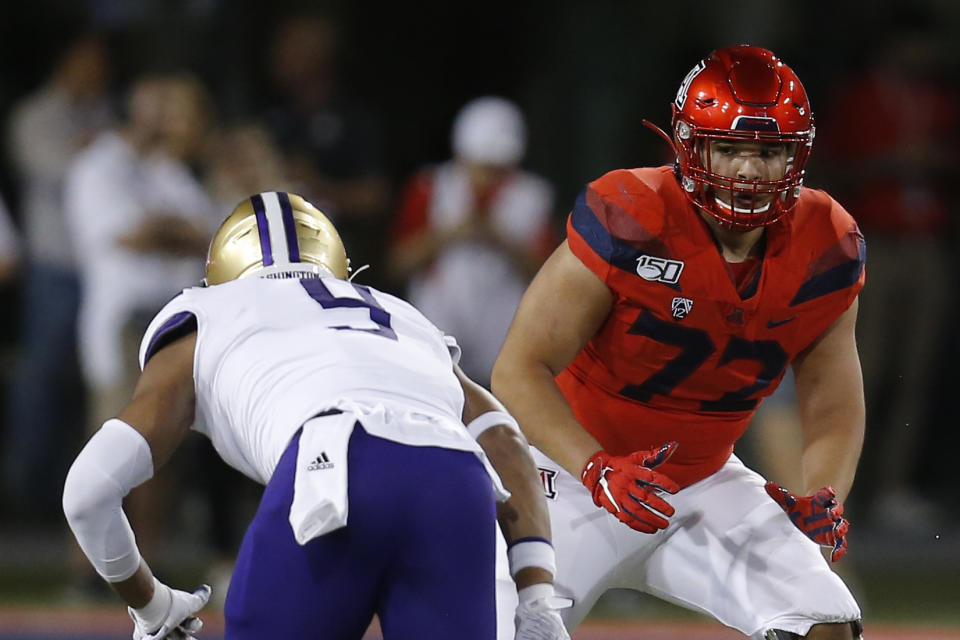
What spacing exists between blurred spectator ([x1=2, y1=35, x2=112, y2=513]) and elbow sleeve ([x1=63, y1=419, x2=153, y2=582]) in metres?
3.89

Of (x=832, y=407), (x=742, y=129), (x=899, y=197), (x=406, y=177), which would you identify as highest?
(x=742, y=129)

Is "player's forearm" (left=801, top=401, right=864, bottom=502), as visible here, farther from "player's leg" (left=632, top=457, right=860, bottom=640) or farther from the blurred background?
the blurred background

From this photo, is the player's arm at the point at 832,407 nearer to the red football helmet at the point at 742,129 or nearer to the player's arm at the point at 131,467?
the red football helmet at the point at 742,129

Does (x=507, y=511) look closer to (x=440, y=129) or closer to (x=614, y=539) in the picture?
(x=614, y=539)

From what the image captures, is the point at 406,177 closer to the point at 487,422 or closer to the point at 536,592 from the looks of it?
the point at 487,422

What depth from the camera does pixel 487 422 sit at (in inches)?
112

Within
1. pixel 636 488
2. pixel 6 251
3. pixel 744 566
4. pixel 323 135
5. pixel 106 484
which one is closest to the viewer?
pixel 106 484

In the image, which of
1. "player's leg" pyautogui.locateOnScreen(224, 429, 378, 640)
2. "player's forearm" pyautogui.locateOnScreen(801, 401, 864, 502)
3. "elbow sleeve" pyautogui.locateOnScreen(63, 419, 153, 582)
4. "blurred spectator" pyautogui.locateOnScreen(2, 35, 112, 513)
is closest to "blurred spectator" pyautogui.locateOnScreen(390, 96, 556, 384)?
"blurred spectator" pyautogui.locateOnScreen(2, 35, 112, 513)

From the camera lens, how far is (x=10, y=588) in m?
5.82

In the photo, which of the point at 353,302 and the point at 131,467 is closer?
the point at 131,467

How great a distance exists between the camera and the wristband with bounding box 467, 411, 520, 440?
285cm

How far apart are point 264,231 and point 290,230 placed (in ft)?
0.16

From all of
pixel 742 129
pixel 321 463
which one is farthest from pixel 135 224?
pixel 321 463

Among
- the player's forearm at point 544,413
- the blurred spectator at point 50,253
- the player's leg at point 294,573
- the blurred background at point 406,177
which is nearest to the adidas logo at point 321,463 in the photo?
the player's leg at point 294,573
